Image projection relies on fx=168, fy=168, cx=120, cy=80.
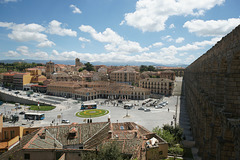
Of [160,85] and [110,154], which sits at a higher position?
[160,85]

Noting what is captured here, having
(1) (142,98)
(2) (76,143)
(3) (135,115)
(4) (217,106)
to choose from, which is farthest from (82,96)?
(4) (217,106)

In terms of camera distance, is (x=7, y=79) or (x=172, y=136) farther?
(x=7, y=79)

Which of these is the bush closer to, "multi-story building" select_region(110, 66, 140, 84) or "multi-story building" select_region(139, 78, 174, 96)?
"multi-story building" select_region(139, 78, 174, 96)

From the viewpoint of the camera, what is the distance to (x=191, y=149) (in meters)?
22.9

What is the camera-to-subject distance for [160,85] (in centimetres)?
7662

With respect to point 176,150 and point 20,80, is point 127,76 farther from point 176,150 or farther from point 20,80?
point 176,150

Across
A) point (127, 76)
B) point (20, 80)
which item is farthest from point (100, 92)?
point (20, 80)

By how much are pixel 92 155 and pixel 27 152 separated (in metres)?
7.34

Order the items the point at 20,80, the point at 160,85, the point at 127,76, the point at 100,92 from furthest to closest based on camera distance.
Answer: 1. the point at 127,76
2. the point at 20,80
3. the point at 160,85
4. the point at 100,92

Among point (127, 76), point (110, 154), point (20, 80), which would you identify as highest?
point (127, 76)

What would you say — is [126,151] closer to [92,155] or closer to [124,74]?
[92,155]

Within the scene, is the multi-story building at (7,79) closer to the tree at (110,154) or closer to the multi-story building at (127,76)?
the multi-story building at (127,76)

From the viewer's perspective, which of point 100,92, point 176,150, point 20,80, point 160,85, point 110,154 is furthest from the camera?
point 20,80

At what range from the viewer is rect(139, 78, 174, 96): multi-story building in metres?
74.5
